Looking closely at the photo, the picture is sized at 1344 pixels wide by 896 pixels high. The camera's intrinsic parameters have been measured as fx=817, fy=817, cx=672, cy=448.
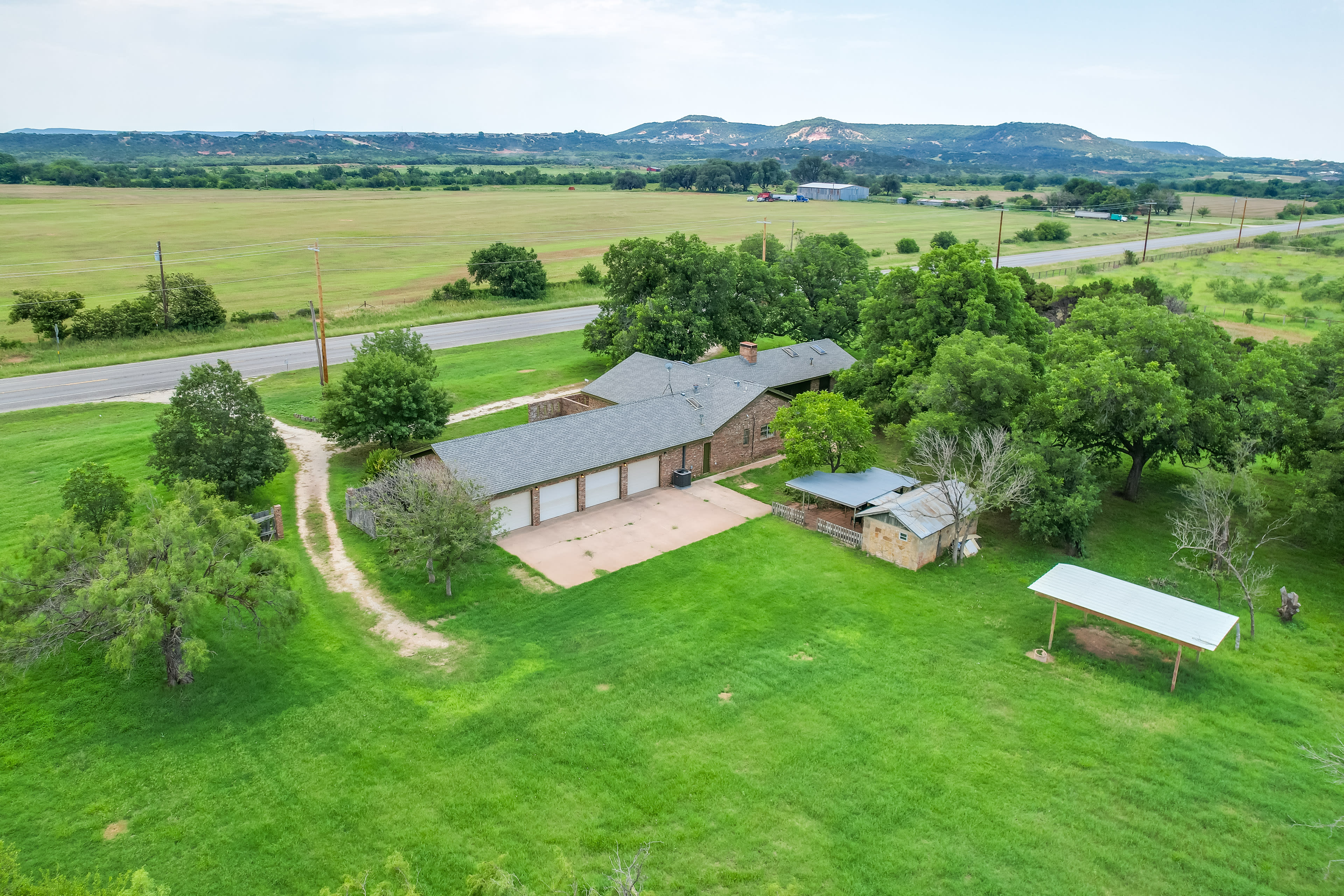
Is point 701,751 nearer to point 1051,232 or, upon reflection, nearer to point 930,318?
point 930,318

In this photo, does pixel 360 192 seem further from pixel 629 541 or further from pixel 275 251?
pixel 629 541

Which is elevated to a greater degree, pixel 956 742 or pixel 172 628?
pixel 172 628

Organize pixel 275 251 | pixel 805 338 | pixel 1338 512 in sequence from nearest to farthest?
pixel 1338 512 < pixel 805 338 < pixel 275 251

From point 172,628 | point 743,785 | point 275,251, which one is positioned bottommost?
point 743,785

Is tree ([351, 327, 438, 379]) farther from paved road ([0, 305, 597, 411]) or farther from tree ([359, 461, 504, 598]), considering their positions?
tree ([359, 461, 504, 598])

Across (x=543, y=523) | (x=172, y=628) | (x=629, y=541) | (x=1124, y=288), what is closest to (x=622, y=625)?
(x=629, y=541)

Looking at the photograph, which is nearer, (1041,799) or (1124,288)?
(1041,799)

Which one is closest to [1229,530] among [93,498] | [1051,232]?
[93,498]
